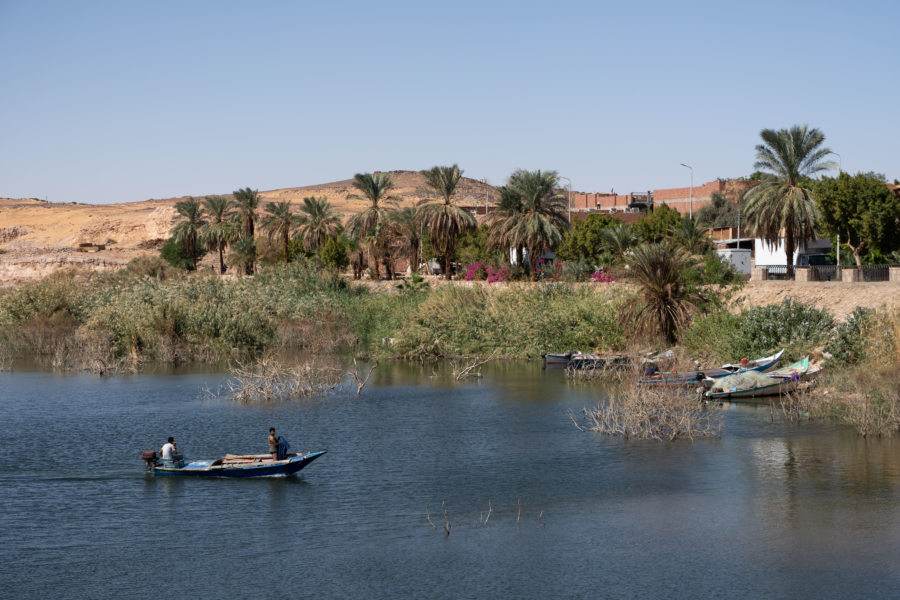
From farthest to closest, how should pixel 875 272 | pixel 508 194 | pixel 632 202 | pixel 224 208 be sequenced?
pixel 632 202
pixel 224 208
pixel 508 194
pixel 875 272

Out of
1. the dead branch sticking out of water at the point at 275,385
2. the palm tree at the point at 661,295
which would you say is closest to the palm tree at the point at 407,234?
the palm tree at the point at 661,295

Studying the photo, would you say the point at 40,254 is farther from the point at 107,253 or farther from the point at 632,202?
the point at 632,202

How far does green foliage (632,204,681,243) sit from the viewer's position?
85312 mm

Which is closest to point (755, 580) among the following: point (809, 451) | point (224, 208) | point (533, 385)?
point (809, 451)

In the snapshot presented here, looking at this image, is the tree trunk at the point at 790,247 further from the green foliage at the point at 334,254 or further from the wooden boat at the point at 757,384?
the green foliage at the point at 334,254

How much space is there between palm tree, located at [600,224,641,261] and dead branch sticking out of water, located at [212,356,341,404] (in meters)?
38.1

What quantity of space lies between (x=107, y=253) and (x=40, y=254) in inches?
311

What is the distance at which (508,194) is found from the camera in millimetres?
70188

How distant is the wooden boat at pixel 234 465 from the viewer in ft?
85.1

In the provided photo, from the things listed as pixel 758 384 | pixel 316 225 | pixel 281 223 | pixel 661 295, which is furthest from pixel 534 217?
pixel 758 384

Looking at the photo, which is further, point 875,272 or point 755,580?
point 875,272

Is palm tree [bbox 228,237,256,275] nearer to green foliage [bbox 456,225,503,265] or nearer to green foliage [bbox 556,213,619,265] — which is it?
green foliage [bbox 456,225,503,265]

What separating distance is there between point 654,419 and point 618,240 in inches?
1789

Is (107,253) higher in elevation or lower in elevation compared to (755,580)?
higher
